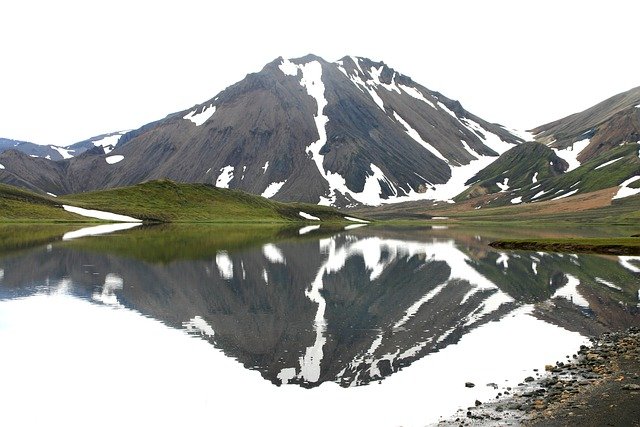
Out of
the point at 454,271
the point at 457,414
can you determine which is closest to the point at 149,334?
the point at 457,414

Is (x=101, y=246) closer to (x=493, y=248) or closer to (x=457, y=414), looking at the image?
(x=493, y=248)

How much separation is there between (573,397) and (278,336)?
17925 mm

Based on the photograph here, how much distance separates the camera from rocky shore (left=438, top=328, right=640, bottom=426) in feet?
65.7

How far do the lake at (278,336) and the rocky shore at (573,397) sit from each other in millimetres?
A: 1078

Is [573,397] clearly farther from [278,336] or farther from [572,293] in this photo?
[572,293]

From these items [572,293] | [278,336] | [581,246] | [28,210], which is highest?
[28,210]

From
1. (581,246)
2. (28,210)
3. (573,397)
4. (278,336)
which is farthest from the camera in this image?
(28,210)

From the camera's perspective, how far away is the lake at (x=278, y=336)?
2292 centimetres

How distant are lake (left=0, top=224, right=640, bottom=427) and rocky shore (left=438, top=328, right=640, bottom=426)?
108cm

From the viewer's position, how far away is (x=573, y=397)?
22234 mm

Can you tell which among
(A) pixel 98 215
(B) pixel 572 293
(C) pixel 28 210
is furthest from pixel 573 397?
(A) pixel 98 215

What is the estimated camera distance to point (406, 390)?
24922 millimetres

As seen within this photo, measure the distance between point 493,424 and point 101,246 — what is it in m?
81.8

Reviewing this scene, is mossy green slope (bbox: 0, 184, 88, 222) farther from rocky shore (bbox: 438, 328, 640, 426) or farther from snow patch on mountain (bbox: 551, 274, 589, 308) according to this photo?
rocky shore (bbox: 438, 328, 640, 426)
